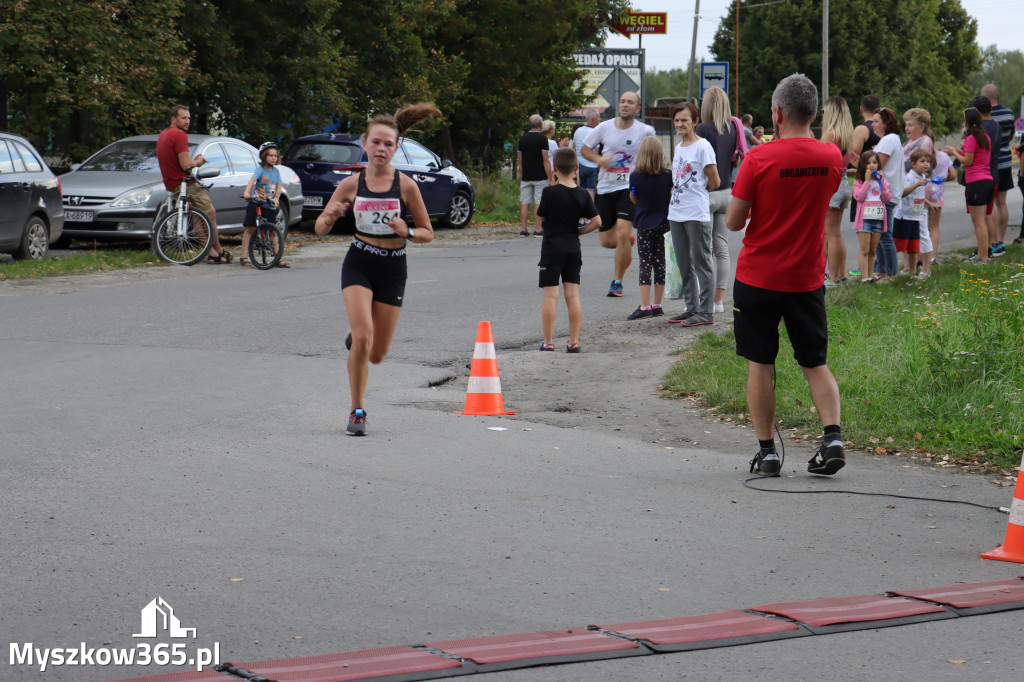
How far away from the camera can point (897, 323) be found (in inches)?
412

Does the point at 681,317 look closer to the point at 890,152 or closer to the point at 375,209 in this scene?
the point at 890,152

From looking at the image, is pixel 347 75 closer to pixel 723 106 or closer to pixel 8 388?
pixel 723 106

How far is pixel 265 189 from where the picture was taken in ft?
55.3

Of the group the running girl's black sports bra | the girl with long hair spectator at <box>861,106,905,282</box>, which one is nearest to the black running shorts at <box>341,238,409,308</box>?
the running girl's black sports bra

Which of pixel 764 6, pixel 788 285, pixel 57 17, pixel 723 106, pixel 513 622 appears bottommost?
pixel 513 622

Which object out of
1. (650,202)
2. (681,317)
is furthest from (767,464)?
(650,202)

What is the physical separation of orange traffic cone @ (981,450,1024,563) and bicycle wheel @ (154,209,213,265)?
13.4 metres

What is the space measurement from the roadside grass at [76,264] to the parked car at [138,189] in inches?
14.3

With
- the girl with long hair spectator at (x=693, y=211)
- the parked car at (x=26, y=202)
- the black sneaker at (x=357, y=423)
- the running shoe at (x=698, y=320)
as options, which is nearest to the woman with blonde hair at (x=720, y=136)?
the girl with long hair spectator at (x=693, y=211)

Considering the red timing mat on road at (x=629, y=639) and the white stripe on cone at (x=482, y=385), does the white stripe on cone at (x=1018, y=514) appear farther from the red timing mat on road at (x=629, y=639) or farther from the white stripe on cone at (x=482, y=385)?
the white stripe on cone at (x=482, y=385)

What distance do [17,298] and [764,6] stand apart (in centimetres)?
6124

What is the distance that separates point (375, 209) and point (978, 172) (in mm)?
10795

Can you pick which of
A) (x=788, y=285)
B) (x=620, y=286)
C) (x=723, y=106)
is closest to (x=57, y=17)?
(x=620, y=286)

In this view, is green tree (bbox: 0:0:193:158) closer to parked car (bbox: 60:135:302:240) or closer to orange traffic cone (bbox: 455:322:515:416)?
parked car (bbox: 60:135:302:240)
